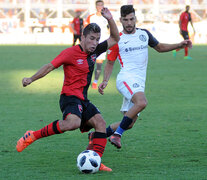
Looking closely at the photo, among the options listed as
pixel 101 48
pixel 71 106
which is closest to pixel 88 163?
pixel 71 106

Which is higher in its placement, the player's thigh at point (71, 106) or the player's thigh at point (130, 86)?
the player's thigh at point (71, 106)

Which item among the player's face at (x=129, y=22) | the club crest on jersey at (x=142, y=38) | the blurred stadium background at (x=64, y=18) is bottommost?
the blurred stadium background at (x=64, y=18)

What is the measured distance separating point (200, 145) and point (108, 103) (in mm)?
4615

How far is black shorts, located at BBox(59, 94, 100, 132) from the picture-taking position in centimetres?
584

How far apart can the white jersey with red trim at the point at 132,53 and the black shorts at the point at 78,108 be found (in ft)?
3.89

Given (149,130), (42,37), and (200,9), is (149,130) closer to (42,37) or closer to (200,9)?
(42,37)

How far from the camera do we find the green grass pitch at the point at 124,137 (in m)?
5.59

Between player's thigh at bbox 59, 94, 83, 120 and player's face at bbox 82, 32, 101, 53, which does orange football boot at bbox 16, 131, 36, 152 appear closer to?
player's thigh at bbox 59, 94, 83, 120

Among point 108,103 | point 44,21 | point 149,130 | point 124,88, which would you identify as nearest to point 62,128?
point 124,88

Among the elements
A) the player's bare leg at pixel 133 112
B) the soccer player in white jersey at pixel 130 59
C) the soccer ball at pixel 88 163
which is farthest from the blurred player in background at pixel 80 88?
the soccer player in white jersey at pixel 130 59

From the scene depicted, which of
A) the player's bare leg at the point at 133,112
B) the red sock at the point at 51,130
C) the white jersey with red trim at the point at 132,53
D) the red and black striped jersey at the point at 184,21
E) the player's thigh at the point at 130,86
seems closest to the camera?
the red sock at the point at 51,130

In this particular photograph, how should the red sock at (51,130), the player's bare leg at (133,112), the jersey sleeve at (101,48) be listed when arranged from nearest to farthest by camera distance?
the red sock at (51,130)
the jersey sleeve at (101,48)
the player's bare leg at (133,112)

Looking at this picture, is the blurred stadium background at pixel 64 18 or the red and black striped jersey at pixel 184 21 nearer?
the red and black striped jersey at pixel 184 21

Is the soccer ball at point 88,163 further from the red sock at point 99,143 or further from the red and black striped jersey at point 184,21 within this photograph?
the red and black striped jersey at point 184,21
